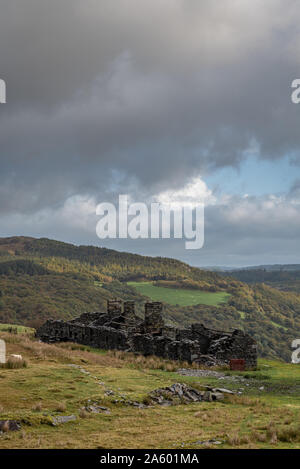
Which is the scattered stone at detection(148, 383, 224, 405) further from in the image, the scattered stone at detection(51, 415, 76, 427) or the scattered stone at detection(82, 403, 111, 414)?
the scattered stone at detection(51, 415, 76, 427)

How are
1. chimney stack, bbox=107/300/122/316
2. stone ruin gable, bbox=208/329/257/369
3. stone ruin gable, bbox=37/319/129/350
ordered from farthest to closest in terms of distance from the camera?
chimney stack, bbox=107/300/122/316 < stone ruin gable, bbox=37/319/129/350 < stone ruin gable, bbox=208/329/257/369

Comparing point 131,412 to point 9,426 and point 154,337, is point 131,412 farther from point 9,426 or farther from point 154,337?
point 154,337

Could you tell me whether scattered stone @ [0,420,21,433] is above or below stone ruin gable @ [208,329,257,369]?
above

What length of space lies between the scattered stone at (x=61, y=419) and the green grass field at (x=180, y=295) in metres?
143

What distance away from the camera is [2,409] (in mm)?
12844

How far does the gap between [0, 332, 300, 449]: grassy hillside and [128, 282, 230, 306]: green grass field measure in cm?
13548

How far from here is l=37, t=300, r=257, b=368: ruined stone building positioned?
97.6 feet

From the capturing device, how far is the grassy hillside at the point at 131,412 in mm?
10883

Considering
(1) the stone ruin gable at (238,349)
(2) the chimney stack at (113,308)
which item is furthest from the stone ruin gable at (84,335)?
(1) the stone ruin gable at (238,349)

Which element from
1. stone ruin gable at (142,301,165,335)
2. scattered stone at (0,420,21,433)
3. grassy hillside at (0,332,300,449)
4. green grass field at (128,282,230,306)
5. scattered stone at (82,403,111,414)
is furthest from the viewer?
green grass field at (128,282,230,306)

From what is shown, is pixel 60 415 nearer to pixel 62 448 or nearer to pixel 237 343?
pixel 62 448

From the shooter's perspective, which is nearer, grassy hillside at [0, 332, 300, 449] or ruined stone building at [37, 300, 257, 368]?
grassy hillside at [0, 332, 300, 449]

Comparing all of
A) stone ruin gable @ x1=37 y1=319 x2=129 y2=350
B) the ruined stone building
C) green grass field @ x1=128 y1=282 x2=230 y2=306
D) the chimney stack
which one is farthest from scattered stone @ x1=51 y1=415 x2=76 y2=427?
green grass field @ x1=128 y1=282 x2=230 y2=306

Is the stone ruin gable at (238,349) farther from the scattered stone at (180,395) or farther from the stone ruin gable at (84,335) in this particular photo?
the scattered stone at (180,395)
